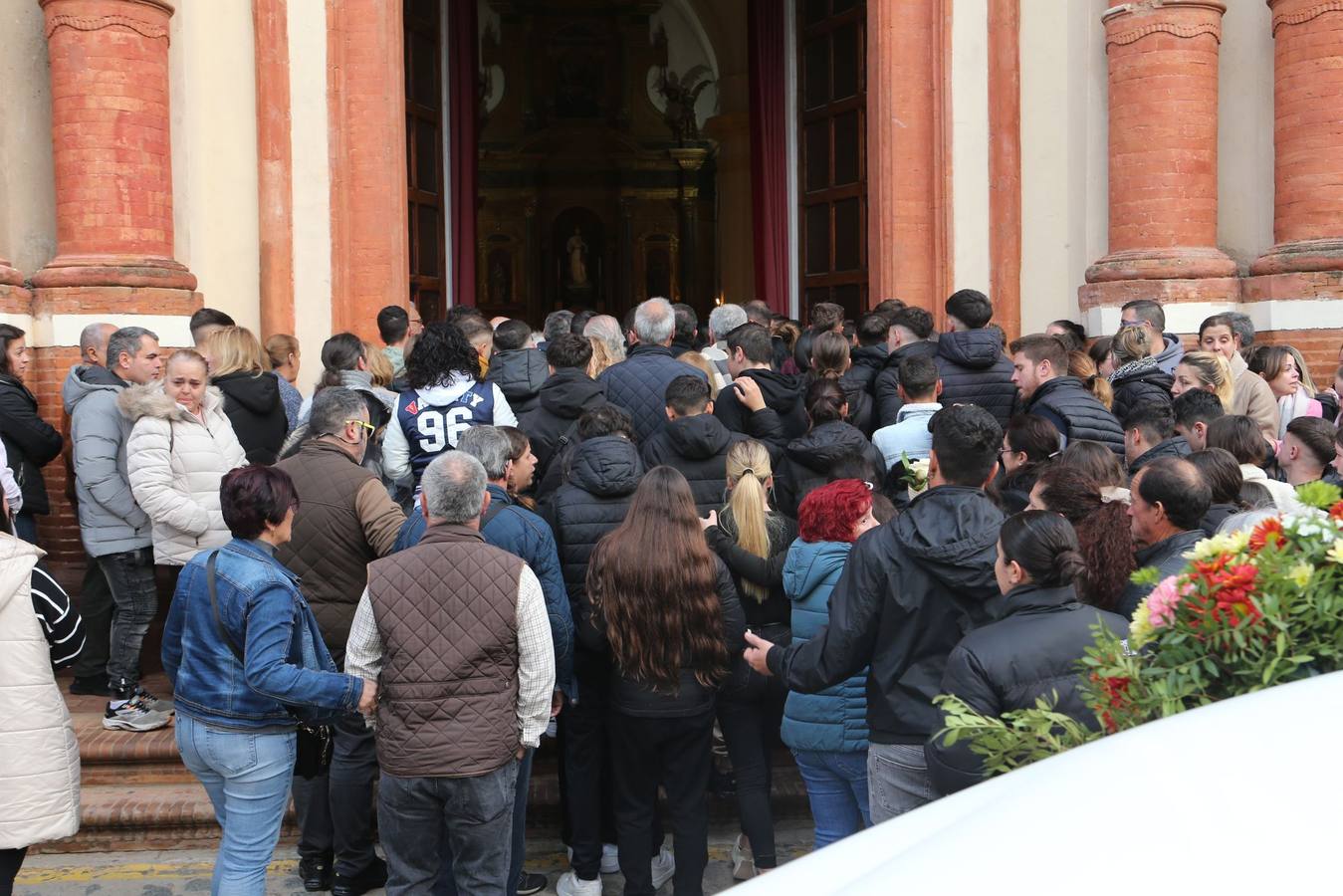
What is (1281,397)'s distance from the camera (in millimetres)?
6988

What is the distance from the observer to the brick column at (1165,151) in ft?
30.8

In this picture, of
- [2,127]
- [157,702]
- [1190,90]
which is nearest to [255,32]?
[2,127]

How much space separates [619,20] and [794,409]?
65.2ft

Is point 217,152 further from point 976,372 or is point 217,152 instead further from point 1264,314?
point 1264,314

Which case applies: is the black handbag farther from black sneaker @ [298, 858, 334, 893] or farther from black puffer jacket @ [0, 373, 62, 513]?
black puffer jacket @ [0, 373, 62, 513]

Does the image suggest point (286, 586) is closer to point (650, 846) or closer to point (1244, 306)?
point (650, 846)

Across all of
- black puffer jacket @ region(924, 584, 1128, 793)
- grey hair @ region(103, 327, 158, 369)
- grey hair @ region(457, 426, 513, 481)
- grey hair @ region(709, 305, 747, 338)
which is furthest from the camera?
grey hair @ region(709, 305, 747, 338)

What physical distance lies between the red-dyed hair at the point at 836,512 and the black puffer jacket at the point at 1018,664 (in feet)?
3.11

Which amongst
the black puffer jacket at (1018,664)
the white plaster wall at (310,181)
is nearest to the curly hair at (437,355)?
the black puffer jacket at (1018,664)

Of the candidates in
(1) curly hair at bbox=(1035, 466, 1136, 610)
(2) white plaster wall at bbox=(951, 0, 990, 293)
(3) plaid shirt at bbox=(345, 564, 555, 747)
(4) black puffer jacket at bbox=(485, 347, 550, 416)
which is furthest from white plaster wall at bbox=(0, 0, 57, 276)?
(1) curly hair at bbox=(1035, 466, 1136, 610)

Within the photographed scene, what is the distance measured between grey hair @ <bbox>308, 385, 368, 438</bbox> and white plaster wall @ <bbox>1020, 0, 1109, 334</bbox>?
6.23m

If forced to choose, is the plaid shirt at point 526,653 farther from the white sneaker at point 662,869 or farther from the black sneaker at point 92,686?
the black sneaker at point 92,686

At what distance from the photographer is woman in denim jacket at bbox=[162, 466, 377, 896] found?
13.5 feet

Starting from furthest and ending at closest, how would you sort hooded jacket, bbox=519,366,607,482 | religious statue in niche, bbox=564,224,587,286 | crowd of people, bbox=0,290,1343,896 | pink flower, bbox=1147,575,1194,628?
religious statue in niche, bbox=564,224,587,286 < hooded jacket, bbox=519,366,607,482 < crowd of people, bbox=0,290,1343,896 < pink flower, bbox=1147,575,1194,628
